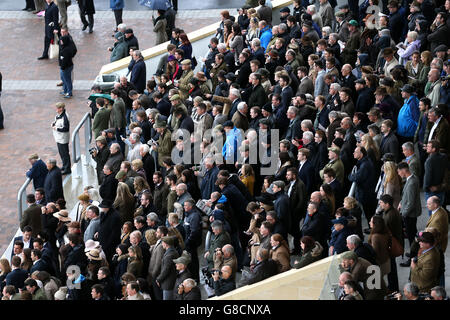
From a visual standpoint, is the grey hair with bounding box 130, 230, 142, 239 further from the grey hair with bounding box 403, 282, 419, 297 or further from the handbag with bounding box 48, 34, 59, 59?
the handbag with bounding box 48, 34, 59, 59

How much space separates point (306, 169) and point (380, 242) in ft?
8.18

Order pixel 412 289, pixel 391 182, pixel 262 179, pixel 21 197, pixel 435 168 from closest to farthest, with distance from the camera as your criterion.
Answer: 1. pixel 412 289
2. pixel 391 182
3. pixel 435 168
4. pixel 262 179
5. pixel 21 197

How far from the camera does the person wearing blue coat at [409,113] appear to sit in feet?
51.0

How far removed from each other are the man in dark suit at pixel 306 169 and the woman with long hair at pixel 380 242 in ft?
7.39

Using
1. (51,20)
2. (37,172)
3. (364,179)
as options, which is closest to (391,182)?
(364,179)

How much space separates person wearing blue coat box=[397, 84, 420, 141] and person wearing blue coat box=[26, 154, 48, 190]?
6700mm

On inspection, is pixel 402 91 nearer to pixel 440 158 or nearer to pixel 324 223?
pixel 440 158

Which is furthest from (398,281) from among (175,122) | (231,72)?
(231,72)

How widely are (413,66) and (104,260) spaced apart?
22.5 ft

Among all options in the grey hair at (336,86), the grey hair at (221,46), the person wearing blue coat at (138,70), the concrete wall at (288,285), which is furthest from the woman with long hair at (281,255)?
the person wearing blue coat at (138,70)

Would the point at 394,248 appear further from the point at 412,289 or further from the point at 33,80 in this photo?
the point at 33,80

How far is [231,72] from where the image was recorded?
19344mm

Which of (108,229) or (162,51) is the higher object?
(162,51)

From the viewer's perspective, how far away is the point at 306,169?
14.7 m
